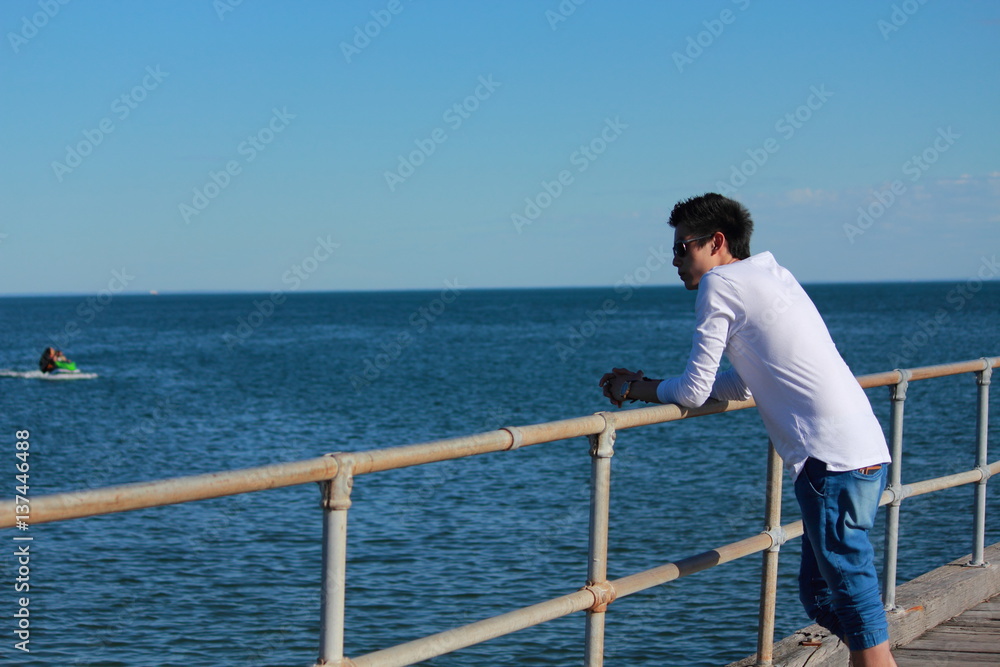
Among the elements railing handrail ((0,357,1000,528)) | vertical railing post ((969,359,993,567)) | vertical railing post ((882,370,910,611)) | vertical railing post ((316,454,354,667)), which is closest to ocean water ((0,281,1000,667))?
vertical railing post ((969,359,993,567))

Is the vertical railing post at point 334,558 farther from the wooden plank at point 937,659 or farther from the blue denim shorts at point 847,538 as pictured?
the wooden plank at point 937,659

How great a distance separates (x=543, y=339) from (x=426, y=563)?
60580mm

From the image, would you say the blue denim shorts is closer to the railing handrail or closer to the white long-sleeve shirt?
the white long-sleeve shirt

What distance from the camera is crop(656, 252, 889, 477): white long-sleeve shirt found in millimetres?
2496

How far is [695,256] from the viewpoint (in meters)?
2.72

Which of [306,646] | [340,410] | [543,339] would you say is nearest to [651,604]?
[306,646]

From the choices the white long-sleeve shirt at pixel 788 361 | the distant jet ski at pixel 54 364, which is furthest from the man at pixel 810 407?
the distant jet ski at pixel 54 364

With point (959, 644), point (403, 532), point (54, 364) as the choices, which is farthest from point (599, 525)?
point (54, 364)

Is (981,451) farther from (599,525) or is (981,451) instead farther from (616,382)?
(599,525)

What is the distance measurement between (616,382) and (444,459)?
0.98 m

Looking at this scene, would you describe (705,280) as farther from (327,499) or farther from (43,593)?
(43,593)

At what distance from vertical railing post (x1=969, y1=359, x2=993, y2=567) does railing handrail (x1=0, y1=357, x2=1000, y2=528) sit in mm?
1968

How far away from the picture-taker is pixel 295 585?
11.9 metres

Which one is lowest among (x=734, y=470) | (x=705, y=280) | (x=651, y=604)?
(x=705, y=280)
